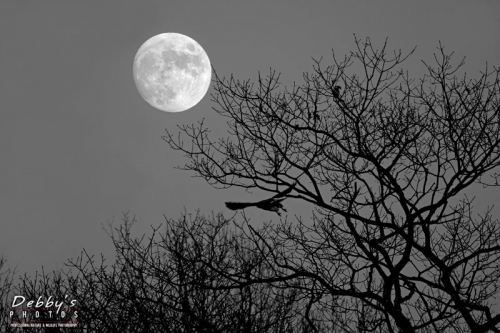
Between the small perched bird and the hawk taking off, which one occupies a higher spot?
the small perched bird

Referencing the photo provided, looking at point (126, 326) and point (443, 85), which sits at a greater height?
point (443, 85)

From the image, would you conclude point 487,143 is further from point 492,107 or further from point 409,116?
point 409,116

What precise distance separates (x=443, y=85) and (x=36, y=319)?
963cm

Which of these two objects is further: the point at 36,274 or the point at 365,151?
the point at 36,274

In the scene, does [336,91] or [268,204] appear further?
[336,91]

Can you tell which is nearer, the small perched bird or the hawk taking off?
the hawk taking off

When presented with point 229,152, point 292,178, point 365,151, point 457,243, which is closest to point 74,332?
point 229,152

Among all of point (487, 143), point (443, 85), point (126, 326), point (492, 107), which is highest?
point (443, 85)

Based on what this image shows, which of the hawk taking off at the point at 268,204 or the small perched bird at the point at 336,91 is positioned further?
the small perched bird at the point at 336,91

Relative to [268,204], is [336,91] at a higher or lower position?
higher

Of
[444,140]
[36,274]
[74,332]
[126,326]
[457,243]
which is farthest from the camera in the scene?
[36,274]

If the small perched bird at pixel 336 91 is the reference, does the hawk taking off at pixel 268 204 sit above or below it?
below

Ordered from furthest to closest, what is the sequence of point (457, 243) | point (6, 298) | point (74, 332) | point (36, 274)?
point (6, 298)
point (36, 274)
point (74, 332)
point (457, 243)

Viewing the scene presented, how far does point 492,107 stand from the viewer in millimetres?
6207
